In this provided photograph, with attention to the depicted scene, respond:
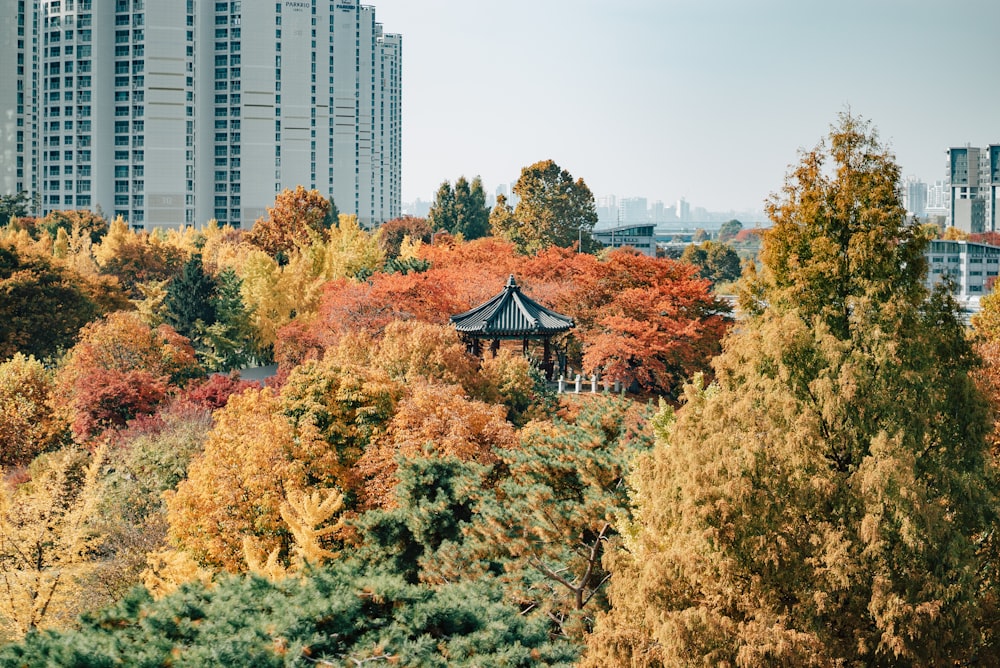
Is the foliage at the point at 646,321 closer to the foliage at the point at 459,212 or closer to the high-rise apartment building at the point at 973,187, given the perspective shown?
the foliage at the point at 459,212

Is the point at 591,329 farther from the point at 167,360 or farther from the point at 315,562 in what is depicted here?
the point at 315,562

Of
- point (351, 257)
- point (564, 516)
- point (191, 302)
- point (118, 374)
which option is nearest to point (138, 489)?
→ point (118, 374)

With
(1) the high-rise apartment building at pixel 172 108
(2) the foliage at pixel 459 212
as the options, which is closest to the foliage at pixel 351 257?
(2) the foliage at pixel 459 212

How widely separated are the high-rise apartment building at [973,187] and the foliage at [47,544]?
458ft

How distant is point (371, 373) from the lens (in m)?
22.3

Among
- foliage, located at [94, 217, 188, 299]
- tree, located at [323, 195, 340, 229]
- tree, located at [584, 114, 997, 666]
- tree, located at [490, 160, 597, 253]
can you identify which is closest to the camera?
tree, located at [584, 114, 997, 666]

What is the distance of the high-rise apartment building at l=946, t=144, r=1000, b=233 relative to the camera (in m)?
146

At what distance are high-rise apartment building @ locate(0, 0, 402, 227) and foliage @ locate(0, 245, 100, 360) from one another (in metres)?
55.6

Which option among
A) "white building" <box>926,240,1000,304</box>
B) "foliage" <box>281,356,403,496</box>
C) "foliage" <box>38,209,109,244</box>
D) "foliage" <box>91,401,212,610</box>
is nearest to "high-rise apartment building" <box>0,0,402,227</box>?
"foliage" <box>38,209,109,244</box>

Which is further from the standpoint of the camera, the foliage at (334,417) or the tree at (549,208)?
the tree at (549,208)

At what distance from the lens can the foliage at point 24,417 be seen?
94.1 ft

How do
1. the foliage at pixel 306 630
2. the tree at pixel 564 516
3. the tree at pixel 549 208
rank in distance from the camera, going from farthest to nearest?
the tree at pixel 549 208
the tree at pixel 564 516
the foliage at pixel 306 630

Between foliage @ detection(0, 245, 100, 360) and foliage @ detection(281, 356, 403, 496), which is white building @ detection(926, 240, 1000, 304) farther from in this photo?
foliage @ detection(281, 356, 403, 496)

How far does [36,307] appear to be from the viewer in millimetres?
39188
